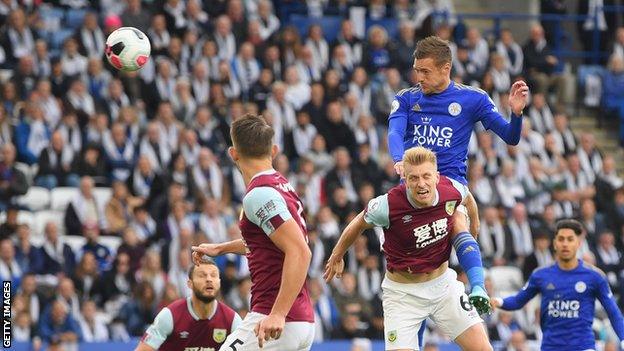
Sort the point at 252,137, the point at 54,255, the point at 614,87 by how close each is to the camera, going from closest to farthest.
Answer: the point at 252,137 < the point at 54,255 < the point at 614,87

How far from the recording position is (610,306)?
13.4 meters

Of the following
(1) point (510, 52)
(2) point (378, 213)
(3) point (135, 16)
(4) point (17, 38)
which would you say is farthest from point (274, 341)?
(1) point (510, 52)

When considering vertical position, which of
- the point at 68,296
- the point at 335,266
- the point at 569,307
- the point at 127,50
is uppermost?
the point at 127,50

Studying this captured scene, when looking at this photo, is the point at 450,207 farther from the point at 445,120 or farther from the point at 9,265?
the point at 9,265

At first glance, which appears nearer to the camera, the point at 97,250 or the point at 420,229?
the point at 420,229

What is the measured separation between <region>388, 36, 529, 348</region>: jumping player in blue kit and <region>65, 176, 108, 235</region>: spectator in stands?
9.43 meters

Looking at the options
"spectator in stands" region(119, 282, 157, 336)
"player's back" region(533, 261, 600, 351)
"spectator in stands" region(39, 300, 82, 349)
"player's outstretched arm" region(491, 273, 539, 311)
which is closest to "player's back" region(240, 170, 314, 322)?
"player's outstretched arm" region(491, 273, 539, 311)

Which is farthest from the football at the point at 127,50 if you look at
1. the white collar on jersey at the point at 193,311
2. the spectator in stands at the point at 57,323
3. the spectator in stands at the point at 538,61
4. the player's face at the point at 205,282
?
the spectator in stands at the point at 538,61

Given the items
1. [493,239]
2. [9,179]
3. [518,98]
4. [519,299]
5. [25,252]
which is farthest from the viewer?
[493,239]

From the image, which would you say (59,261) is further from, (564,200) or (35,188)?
(564,200)

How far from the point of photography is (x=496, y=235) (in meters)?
22.0

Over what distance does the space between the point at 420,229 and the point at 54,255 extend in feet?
32.1

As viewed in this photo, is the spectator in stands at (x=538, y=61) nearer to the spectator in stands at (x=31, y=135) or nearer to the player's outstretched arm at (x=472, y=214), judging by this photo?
the spectator in stands at (x=31, y=135)

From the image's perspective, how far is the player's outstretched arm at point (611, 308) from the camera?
13.0 m
